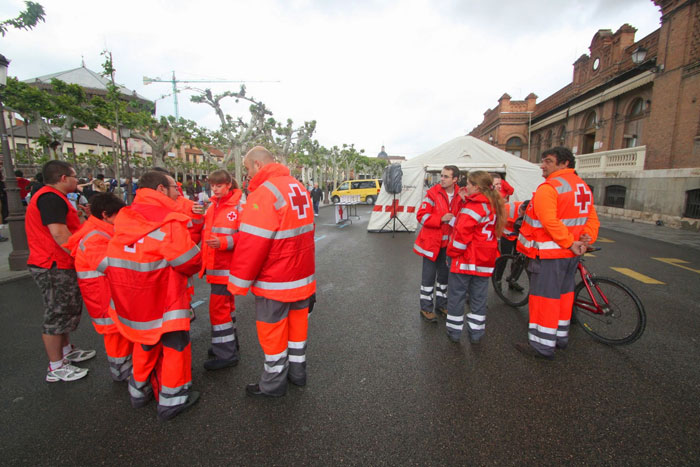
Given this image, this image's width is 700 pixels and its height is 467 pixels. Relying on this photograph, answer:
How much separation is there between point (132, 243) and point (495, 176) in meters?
5.09

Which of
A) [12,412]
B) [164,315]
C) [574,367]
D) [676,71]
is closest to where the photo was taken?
[164,315]

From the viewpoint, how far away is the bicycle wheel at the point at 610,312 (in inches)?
125

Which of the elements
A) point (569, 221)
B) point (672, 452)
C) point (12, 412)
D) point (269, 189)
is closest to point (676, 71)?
point (569, 221)

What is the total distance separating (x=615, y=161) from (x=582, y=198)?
17719mm

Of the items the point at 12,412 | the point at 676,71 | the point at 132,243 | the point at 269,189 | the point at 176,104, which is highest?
the point at 176,104

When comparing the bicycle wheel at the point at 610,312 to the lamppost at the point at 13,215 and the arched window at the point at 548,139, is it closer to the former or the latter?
the lamppost at the point at 13,215

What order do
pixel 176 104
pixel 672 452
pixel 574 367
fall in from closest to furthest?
pixel 672 452 < pixel 574 367 < pixel 176 104

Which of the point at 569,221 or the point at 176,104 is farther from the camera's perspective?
the point at 176,104

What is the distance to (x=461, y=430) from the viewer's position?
2207mm

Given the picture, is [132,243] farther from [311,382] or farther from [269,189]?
[311,382]

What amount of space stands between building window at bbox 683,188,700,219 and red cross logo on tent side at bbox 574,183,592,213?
13518mm

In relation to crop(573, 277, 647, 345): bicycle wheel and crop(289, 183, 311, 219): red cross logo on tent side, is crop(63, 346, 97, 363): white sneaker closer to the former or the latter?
crop(289, 183, 311, 219): red cross logo on tent side

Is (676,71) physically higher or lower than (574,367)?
higher

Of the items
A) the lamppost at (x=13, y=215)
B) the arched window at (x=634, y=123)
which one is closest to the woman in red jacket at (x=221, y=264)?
the lamppost at (x=13, y=215)
